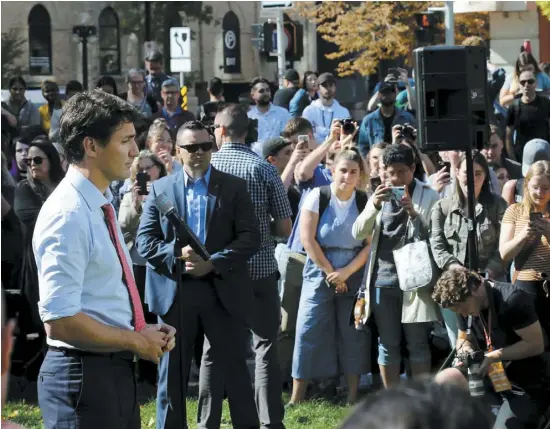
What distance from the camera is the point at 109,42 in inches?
1763

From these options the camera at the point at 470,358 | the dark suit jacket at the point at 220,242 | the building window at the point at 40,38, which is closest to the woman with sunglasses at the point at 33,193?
the dark suit jacket at the point at 220,242

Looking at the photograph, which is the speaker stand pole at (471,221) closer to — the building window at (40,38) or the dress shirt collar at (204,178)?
the dress shirt collar at (204,178)

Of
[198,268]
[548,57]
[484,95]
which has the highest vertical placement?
[548,57]

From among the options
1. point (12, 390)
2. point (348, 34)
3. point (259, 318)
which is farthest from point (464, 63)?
point (348, 34)

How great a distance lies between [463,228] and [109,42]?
123 ft

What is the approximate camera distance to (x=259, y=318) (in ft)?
25.9

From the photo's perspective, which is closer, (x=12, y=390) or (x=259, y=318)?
(x=259, y=318)

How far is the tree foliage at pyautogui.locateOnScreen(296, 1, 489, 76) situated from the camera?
3331 centimetres

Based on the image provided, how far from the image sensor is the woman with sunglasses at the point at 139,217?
30.2 feet

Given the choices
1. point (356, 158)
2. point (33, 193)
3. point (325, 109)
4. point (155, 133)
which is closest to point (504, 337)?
point (356, 158)

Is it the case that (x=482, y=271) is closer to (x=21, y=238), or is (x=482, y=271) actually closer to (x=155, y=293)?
(x=155, y=293)

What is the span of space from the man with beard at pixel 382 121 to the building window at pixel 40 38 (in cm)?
3032

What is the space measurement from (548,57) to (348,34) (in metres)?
6.33

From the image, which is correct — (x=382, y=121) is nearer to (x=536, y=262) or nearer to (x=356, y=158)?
(x=356, y=158)
